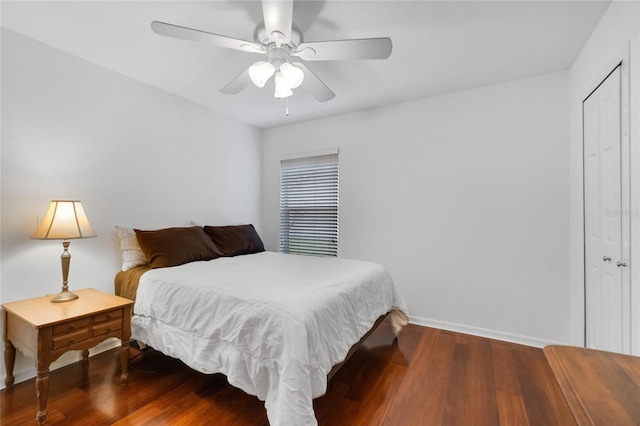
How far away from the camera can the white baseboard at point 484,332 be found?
2.62m

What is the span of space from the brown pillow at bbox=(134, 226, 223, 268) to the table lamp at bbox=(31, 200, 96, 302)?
0.50 meters

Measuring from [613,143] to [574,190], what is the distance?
78cm

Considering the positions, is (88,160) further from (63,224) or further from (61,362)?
(61,362)

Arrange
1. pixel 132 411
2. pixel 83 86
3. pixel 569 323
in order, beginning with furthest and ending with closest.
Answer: pixel 569 323, pixel 83 86, pixel 132 411

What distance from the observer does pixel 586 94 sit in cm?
213

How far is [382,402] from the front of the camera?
1833 millimetres

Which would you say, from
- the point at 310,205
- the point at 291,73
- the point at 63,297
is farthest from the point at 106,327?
the point at 310,205

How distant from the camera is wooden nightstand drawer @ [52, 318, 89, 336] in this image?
1.70m

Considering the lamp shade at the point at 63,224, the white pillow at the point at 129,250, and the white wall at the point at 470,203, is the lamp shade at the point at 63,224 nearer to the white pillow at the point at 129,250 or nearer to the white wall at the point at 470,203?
the white pillow at the point at 129,250

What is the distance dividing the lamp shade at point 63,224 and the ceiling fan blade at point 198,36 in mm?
1379

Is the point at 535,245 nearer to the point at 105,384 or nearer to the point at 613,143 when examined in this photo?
the point at 613,143

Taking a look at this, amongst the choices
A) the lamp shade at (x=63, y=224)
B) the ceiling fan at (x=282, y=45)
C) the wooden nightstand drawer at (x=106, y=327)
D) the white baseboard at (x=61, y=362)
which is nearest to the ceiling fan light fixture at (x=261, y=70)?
the ceiling fan at (x=282, y=45)

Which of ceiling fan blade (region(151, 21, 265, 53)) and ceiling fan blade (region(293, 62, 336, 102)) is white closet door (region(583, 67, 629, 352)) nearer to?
ceiling fan blade (region(293, 62, 336, 102))

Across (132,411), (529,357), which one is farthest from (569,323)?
(132,411)
